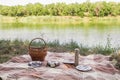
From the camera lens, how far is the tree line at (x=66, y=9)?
32188 millimetres

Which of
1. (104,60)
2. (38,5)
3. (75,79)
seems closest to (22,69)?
(75,79)

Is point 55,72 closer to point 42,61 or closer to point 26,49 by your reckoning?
point 42,61

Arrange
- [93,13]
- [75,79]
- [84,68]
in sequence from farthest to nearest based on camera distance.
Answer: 1. [93,13]
2. [84,68]
3. [75,79]

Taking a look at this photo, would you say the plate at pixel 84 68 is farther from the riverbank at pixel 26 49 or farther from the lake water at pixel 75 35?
the lake water at pixel 75 35

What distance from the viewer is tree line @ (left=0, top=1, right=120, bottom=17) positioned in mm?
32188

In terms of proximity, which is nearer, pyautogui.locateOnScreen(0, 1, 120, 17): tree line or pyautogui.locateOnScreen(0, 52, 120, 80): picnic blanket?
pyautogui.locateOnScreen(0, 52, 120, 80): picnic blanket

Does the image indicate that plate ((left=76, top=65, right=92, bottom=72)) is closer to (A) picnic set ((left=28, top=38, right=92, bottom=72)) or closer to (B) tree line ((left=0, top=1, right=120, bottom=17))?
(A) picnic set ((left=28, top=38, right=92, bottom=72))

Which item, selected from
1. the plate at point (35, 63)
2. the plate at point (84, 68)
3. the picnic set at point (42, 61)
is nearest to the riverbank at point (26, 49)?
the picnic set at point (42, 61)

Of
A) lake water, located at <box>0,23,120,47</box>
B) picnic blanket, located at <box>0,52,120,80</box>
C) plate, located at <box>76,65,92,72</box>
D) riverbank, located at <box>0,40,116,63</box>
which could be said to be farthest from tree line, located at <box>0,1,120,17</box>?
plate, located at <box>76,65,92,72</box>

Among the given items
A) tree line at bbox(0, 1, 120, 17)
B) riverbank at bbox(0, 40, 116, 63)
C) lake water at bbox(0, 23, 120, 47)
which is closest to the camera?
riverbank at bbox(0, 40, 116, 63)

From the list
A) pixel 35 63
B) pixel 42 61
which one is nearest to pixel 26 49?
pixel 42 61

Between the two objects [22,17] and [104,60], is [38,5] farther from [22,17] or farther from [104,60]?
[104,60]

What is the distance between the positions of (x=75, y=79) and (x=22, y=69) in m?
0.64

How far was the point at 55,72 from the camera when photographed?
3.42 metres
